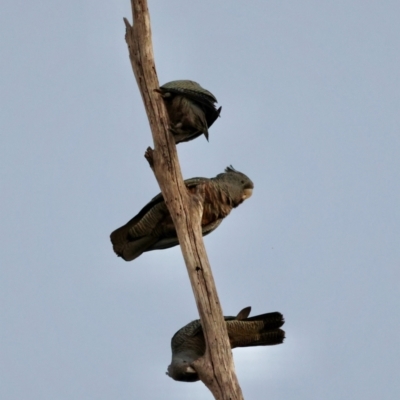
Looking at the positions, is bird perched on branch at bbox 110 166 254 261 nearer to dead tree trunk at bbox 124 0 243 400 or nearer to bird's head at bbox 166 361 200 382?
dead tree trunk at bbox 124 0 243 400

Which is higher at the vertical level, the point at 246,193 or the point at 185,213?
the point at 246,193

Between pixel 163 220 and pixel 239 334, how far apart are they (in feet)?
4.40

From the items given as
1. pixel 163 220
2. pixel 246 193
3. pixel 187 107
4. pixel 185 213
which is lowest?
pixel 185 213

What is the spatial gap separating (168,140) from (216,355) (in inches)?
86.2

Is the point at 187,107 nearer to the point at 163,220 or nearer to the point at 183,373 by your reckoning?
the point at 163,220

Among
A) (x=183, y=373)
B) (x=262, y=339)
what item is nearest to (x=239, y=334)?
(x=262, y=339)

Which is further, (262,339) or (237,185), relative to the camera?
(237,185)

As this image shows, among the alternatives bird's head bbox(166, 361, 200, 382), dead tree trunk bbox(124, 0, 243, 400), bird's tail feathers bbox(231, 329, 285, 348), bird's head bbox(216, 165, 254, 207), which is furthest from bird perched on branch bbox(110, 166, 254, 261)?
bird's head bbox(166, 361, 200, 382)

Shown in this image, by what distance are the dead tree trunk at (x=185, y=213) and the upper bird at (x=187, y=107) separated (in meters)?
0.12

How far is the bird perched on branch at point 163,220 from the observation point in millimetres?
9820

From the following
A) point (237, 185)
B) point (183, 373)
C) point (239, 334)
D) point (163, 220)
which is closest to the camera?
point (183, 373)

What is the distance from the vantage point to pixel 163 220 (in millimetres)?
9844

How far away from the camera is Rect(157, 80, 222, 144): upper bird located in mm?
9922

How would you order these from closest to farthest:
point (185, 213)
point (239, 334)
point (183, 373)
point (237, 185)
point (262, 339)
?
point (183, 373) < point (185, 213) < point (239, 334) < point (262, 339) < point (237, 185)
